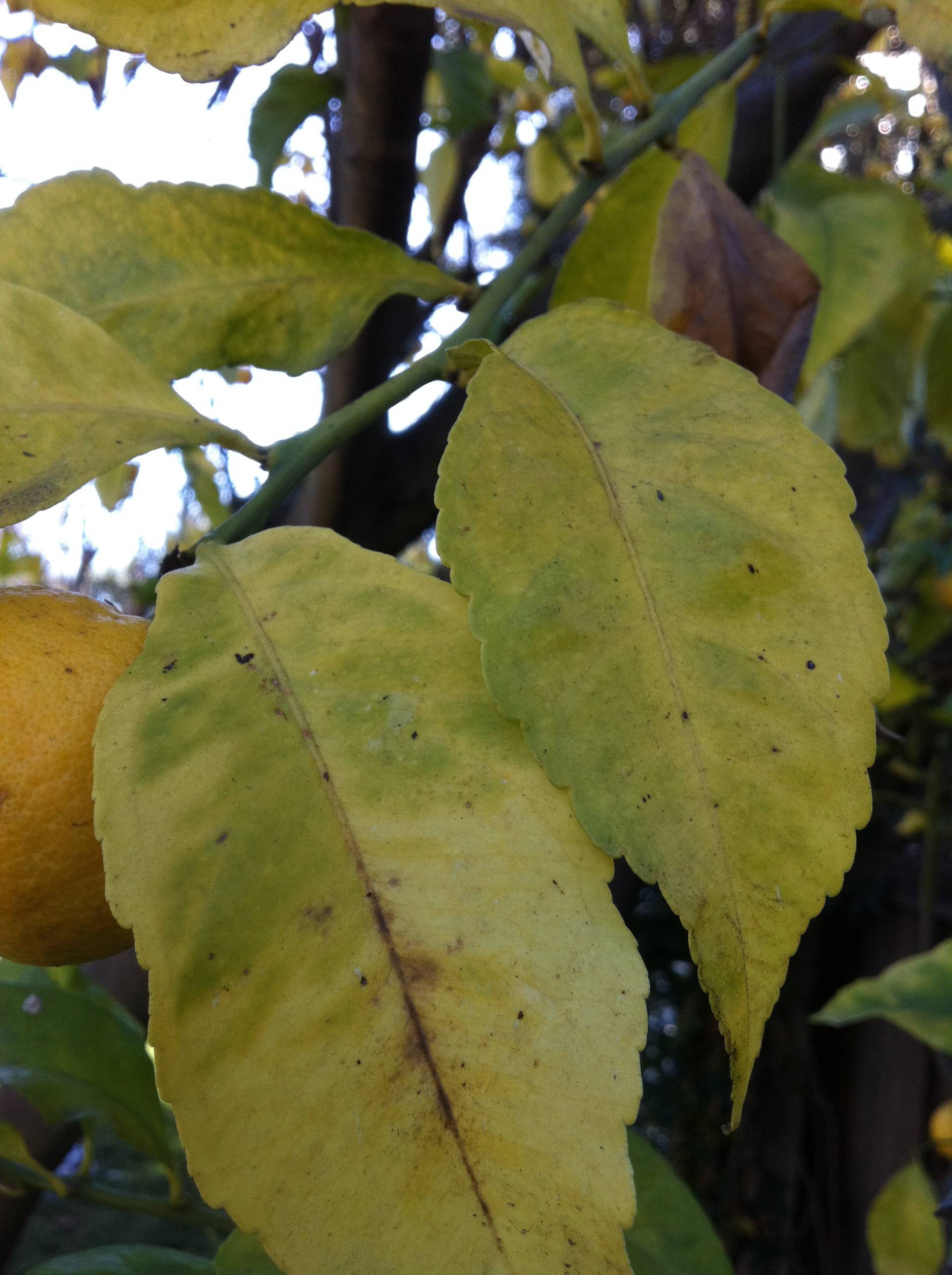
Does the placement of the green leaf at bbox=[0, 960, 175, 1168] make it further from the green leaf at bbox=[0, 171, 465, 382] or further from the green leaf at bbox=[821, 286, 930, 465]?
the green leaf at bbox=[821, 286, 930, 465]

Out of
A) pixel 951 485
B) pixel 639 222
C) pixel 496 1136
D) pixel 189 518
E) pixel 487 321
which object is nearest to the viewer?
pixel 496 1136

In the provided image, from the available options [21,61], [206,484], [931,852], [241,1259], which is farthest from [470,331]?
[931,852]

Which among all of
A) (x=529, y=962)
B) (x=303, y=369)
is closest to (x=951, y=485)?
(x=303, y=369)

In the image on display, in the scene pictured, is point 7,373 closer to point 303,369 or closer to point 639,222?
point 303,369

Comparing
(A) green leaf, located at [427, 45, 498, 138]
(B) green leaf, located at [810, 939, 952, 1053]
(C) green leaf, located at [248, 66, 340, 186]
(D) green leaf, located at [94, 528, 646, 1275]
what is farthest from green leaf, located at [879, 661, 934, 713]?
(D) green leaf, located at [94, 528, 646, 1275]

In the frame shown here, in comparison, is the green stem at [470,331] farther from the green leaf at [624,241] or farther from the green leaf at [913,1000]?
the green leaf at [913,1000]
